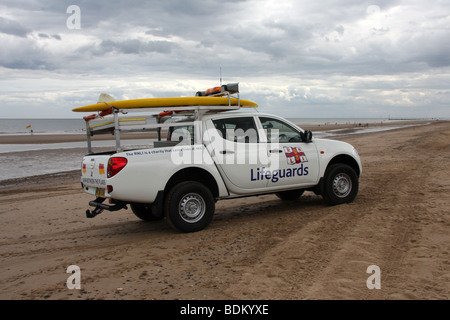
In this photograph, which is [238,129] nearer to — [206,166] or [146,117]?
[206,166]

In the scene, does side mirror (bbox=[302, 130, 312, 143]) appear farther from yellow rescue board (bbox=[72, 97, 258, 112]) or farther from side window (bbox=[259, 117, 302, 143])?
yellow rescue board (bbox=[72, 97, 258, 112])

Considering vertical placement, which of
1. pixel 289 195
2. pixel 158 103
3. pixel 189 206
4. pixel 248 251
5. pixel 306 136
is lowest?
pixel 248 251

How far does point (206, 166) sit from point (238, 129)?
1002 millimetres

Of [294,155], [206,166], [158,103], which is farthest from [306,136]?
[158,103]

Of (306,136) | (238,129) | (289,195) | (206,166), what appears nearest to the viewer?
(206,166)

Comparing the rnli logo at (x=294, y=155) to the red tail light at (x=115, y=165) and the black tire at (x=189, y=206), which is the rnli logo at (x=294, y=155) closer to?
the black tire at (x=189, y=206)

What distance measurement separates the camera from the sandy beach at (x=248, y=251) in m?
4.27

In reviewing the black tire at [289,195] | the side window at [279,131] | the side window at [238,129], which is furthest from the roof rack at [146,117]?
the black tire at [289,195]

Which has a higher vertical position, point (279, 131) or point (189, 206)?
point (279, 131)

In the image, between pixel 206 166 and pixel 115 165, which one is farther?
pixel 206 166

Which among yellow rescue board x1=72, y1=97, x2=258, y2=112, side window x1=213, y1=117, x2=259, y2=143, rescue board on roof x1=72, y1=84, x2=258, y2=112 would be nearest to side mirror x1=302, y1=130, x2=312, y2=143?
side window x1=213, y1=117, x2=259, y2=143

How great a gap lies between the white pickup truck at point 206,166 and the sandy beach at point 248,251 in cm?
45

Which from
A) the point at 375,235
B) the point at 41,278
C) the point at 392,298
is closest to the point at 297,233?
the point at 375,235

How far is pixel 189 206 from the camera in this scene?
21.3 ft
